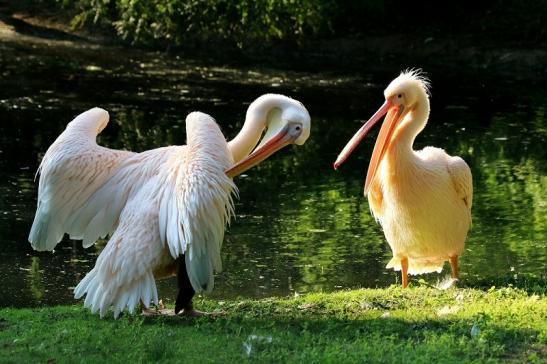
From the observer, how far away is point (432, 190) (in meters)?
7.43

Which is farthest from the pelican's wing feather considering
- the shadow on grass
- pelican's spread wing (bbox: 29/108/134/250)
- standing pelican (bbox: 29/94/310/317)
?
pelican's spread wing (bbox: 29/108/134/250)

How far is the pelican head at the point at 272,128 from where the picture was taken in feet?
20.3

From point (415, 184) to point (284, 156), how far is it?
280 inches

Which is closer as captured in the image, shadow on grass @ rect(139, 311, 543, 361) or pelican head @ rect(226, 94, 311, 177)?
shadow on grass @ rect(139, 311, 543, 361)

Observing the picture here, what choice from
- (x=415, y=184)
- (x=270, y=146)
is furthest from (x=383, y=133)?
(x=270, y=146)

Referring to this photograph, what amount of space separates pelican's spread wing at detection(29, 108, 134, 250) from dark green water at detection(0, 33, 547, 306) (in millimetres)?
1640

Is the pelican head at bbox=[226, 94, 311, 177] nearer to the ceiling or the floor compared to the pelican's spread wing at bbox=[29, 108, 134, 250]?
nearer to the ceiling

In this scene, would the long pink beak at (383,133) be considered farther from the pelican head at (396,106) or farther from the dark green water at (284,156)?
the dark green water at (284,156)

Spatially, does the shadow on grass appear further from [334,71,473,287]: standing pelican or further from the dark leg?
[334,71,473,287]: standing pelican

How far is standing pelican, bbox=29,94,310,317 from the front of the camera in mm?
5605

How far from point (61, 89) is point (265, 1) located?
15.1ft

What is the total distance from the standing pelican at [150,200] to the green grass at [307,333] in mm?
241

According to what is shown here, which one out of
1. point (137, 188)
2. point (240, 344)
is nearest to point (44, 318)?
point (137, 188)

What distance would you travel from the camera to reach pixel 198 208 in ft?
18.3
